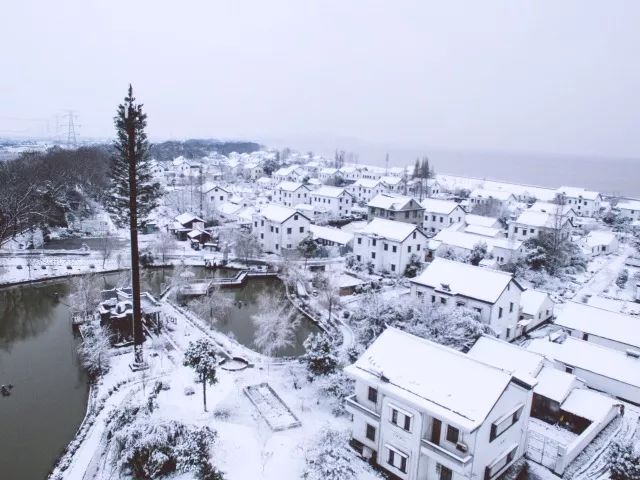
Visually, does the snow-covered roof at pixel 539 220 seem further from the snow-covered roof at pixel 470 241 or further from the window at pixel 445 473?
the window at pixel 445 473

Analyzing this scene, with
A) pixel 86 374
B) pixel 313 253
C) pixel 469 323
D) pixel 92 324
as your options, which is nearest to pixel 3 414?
pixel 86 374

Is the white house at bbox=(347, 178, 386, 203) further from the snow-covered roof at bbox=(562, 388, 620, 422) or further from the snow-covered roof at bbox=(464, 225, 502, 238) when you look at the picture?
the snow-covered roof at bbox=(562, 388, 620, 422)

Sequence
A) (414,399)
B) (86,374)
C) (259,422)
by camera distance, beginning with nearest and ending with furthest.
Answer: (414,399), (259,422), (86,374)

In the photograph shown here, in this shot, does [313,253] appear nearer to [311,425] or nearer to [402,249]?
[402,249]

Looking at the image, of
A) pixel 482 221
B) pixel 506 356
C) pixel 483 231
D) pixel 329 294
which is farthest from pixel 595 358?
pixel 482 221

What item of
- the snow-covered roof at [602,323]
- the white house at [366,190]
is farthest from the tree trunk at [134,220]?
the white house at [366,190]

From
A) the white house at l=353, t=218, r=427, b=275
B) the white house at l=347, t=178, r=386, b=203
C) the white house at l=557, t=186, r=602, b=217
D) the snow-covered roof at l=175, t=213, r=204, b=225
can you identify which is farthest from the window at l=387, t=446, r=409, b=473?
the white house at l=557, t=186, r=602, b=217

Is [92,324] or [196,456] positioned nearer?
[196,456]

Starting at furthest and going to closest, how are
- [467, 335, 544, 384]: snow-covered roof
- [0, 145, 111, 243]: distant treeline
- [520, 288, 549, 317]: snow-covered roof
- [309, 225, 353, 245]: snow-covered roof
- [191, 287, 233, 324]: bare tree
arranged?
[309, 225, 353, 245]: snow-covered roof < [0, 145, 111, 243]: distant treeline < [191, 287, 233, 324]: bare tree < [520, 288, 549, 317]: snow-covered roof < [467, 335, 544, 384]: snow-covered roof
